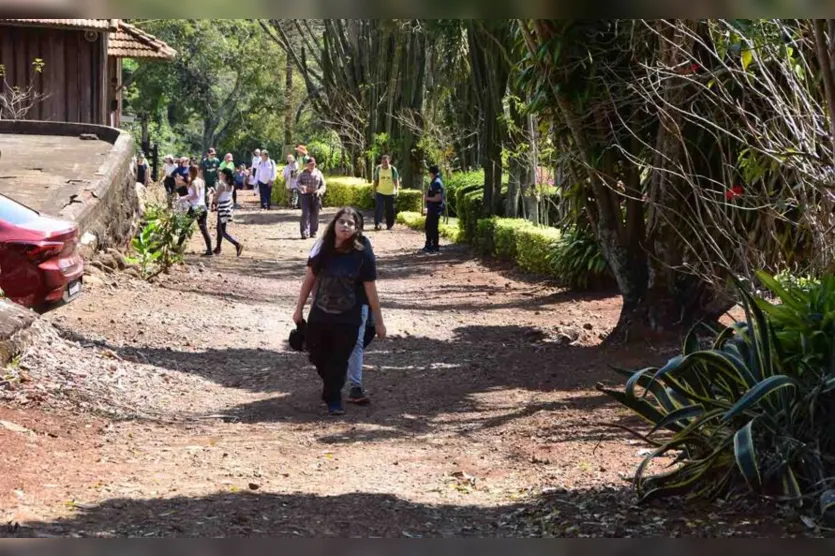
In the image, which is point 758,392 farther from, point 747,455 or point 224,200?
point 224,200

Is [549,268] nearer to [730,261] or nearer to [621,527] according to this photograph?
[730,261]

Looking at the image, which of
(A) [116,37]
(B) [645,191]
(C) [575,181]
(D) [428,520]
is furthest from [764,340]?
(A) [116,37]

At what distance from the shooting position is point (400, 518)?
20.5 feet

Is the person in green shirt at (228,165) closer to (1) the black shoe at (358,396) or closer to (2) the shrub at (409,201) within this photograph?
(2) the shrub at (409,201)

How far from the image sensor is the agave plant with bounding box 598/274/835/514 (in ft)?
18.9

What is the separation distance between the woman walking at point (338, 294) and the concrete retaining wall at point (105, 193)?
19.8ft

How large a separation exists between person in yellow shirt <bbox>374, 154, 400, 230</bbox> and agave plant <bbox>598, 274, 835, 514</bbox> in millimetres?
20957

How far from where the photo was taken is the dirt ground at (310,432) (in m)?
6.00

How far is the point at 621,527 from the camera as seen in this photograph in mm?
5770

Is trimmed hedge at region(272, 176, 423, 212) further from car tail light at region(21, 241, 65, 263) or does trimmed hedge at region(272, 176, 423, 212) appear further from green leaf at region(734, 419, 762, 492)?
green leaf at region(734, 419, 762, 492)

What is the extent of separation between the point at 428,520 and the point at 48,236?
6309mm

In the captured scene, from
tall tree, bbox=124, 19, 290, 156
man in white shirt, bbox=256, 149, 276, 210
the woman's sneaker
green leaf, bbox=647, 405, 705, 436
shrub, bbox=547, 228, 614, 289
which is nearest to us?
green leaf, bbox=647, 405, 705, 436

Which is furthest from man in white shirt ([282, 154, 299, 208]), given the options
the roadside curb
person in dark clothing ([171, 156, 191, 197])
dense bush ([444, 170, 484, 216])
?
the roadside curb

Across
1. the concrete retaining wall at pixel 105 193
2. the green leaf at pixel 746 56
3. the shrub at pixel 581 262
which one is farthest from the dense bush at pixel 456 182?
the green leaf at pixel 746 56
